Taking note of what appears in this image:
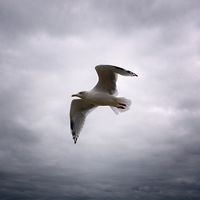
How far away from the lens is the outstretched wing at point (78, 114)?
11.2 metres

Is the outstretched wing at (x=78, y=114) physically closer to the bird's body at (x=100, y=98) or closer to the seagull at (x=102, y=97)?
the seagull at (x=102, y=97)

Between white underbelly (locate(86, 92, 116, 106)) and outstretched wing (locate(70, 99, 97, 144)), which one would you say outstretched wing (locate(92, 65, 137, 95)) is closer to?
white underbelly (locate(86, 92, 116, 106))

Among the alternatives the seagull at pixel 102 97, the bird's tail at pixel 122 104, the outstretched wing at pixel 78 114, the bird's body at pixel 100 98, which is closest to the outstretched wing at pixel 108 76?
the seagull at pixel 102 97

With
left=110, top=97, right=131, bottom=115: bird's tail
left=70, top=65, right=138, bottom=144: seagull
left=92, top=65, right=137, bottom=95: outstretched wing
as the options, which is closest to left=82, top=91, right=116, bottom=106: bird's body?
left=70, top=65, right=138, bottom=144: seagull

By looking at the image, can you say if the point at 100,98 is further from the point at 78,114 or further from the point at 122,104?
the point at 78,114

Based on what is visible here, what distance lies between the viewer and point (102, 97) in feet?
33.0

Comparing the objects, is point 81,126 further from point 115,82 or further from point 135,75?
point 135,75

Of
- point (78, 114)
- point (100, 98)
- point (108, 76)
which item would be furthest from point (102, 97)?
point (78, 114)

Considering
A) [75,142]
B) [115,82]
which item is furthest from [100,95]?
[75,142]

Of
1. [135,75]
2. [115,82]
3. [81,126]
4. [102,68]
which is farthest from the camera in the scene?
[81,126]

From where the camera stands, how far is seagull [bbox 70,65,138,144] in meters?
9.83

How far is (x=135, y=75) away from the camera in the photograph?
8688 mm

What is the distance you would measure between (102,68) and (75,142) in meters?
3.67

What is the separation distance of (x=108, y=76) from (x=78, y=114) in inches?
101
